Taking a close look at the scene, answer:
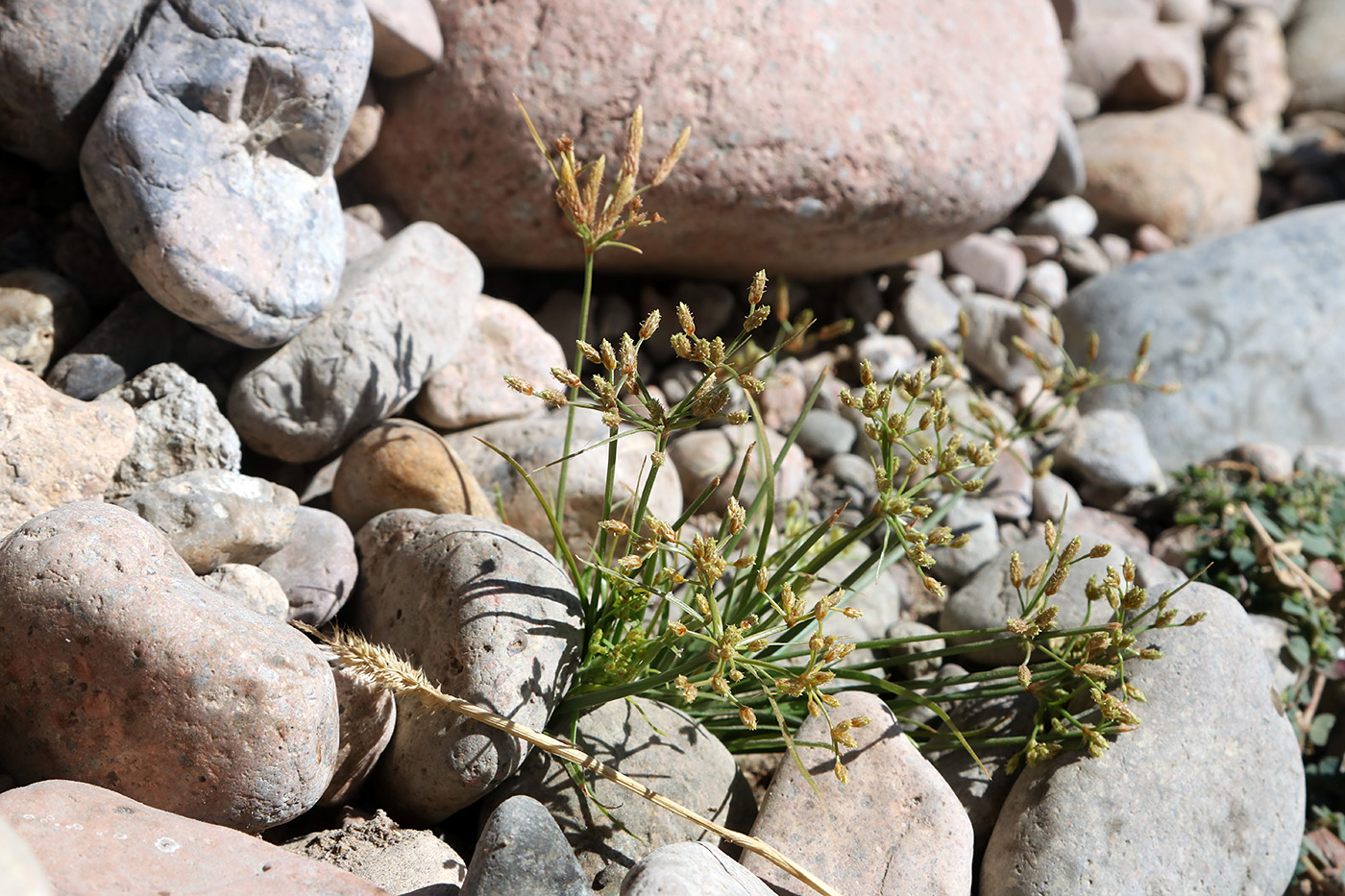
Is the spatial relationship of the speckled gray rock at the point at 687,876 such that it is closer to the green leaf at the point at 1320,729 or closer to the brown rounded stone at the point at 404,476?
the brown rounded stone at the point at 404,476

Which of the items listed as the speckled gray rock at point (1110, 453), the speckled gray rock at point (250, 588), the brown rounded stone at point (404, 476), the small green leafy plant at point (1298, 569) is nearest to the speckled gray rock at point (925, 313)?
the speckled gray rock at point (1110, 453)

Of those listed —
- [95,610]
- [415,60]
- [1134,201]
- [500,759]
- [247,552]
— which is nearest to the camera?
[95,610]

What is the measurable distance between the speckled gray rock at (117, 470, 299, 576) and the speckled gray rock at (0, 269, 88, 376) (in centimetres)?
50

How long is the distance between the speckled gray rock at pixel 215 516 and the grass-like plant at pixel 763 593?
0.53 meters

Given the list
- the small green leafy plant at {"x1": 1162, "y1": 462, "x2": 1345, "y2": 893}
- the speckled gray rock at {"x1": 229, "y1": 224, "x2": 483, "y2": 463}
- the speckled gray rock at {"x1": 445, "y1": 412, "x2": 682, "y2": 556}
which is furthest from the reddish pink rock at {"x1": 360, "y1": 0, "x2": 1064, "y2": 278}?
the small green leafy plant at {"x1": 1162, "y1": 462, "x2": 1345, "y2": 893}

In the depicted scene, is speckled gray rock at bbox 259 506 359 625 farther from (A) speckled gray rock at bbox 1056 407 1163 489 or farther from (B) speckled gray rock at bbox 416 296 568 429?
(A) speckled gray rock at bbox 1056 407 1163 489

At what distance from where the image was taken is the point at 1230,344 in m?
3.68

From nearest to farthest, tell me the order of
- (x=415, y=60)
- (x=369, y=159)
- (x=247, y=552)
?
(x=247, y=552), (x=415, y=60), (x=369, y=159)

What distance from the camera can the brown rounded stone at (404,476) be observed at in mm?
2385

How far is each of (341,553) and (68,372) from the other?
30.1 inches

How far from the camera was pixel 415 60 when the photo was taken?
2814 mm

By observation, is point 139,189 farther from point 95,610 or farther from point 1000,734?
point 1000,734

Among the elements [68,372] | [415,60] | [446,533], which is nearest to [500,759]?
[446,533]

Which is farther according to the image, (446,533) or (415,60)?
(415,60)
